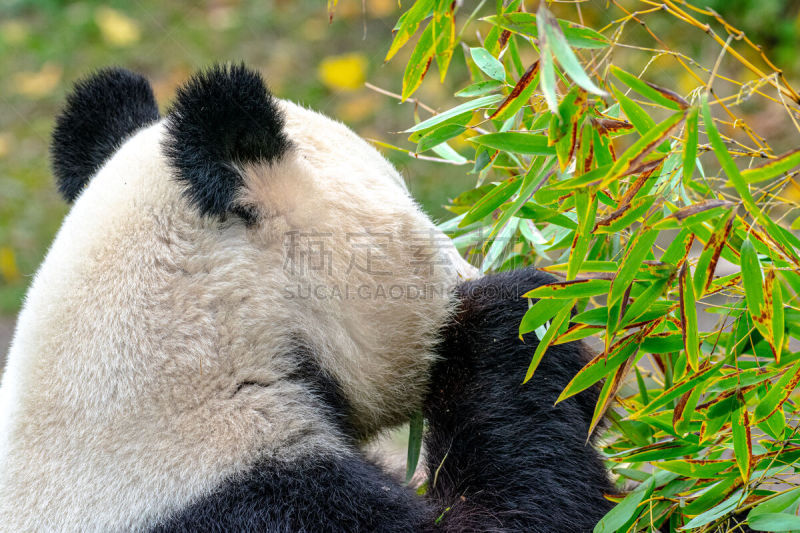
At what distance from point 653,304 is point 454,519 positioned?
0.56 metres

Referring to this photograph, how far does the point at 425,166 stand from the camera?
15.4ft

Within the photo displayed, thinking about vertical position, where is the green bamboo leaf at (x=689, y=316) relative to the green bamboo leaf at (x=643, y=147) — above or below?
below

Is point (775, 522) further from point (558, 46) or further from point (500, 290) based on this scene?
point (558, 46)

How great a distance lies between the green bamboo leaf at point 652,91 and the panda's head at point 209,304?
23.4 inches

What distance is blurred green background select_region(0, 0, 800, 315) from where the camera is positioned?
4.55 metres

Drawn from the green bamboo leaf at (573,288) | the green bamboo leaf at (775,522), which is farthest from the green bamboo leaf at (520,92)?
the green bamboo leaf at (775,522)

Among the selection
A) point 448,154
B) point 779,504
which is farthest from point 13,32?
point 779,504

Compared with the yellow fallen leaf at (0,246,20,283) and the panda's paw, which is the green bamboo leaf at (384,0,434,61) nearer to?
the panda's paw

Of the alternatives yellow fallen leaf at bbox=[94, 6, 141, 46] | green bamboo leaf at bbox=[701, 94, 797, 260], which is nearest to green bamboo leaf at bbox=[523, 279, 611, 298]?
green bamboo leaf at bbox=[701, 94, 797, 260]

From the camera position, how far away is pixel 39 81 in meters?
5.34

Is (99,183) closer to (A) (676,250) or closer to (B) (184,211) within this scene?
(B) (184,211)

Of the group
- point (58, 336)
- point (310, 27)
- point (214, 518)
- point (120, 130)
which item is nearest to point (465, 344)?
point (214, 518)

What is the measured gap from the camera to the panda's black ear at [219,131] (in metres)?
1.35

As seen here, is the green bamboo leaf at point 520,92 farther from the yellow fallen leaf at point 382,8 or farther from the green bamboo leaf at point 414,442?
the yellow fallen leaf at point 382,8
